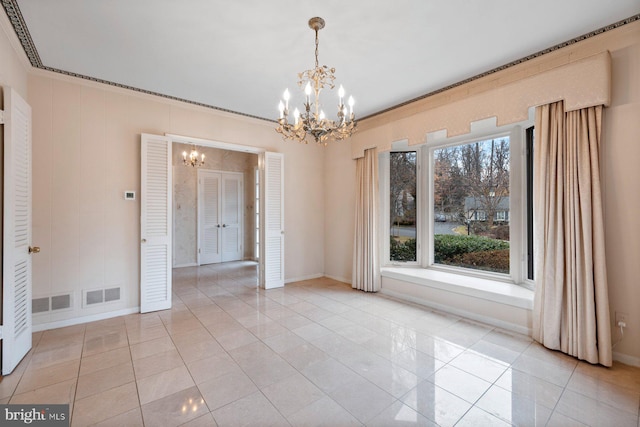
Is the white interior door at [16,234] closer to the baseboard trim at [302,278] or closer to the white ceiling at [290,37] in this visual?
the white ceiling at [290,37]

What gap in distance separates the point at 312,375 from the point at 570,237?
102 inches

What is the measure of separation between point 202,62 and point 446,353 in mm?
3814

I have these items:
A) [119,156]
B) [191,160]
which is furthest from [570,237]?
[191,160]

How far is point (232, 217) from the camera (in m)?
7.50

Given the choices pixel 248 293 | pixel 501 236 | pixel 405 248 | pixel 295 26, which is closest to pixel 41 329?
pixel 248 293

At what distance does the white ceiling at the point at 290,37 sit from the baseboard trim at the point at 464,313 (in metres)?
2.86

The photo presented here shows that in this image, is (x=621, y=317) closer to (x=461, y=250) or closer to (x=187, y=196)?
(x=461, y=250)

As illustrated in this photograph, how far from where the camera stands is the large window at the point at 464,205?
11.7 ft

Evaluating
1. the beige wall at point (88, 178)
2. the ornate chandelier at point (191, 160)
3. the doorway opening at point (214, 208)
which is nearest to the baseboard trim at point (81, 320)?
the beige wall at point (88, 178)

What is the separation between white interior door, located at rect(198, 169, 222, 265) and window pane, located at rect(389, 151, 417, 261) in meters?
4.54

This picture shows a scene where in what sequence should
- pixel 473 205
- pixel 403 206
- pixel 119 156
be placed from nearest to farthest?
pixel 119 156
pixel 473 205
pixel 403 206

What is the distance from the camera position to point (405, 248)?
474cm

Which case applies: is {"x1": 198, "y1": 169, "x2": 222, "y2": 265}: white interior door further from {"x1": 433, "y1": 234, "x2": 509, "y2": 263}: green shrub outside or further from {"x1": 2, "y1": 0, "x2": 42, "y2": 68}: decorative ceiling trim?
{"x1": 433, "y1": 234, "x2": 509, "y2": 263}: green shrub outside

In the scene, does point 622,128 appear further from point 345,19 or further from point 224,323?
point 224,323
